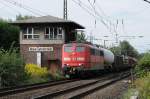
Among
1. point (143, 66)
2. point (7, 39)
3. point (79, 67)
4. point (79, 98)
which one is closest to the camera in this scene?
point (79, 98)

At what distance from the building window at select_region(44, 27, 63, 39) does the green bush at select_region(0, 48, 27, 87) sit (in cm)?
1823

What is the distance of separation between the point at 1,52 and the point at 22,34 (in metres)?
20.3

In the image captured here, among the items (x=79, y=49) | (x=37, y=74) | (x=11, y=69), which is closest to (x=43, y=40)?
(x=79, y=49)

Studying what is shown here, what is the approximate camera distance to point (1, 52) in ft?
104

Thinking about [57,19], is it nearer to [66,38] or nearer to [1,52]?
[66,38]

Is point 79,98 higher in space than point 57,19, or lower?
lower

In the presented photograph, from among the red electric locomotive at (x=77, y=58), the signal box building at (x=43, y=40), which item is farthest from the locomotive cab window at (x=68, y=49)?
the signal box building at (x=43, y=40)

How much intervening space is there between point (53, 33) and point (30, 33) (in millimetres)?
2774

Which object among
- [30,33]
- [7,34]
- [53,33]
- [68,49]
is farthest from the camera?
[7,34]

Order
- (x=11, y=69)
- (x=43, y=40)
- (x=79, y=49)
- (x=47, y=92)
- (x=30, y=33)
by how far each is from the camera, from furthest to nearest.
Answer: (x=30, y=33) < (x=43, y=40) < (x=79, y=49) < (x=11, y=69) < (x=47, y=92)

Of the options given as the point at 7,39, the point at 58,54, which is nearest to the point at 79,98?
the point at 58,54

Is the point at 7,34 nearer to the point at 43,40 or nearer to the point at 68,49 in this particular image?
the point at 43,40

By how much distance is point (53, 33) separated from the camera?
51406 millimetres

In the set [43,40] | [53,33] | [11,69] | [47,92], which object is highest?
[53,33]
